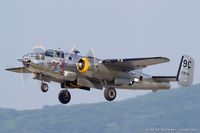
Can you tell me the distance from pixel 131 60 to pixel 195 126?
159 meters

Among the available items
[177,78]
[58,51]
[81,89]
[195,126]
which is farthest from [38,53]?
[195,126]

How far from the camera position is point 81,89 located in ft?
136

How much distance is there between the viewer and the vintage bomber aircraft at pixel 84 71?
39375mm

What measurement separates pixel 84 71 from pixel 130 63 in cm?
317

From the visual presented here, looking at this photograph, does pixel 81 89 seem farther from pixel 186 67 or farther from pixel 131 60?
pixel 186 67

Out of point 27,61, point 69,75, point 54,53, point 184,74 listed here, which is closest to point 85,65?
point 69,75

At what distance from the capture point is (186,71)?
43969 millimetres

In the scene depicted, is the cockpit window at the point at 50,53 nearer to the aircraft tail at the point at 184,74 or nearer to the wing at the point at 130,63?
the wing at the point at 130,63

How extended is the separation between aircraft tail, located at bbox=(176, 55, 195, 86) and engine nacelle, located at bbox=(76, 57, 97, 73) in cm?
700

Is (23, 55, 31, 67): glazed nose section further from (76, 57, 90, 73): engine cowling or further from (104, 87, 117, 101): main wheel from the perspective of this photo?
(104, 87, 117, 101): main wheel

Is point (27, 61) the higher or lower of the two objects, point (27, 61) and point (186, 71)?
the higher

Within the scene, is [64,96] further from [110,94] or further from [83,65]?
[83,65]

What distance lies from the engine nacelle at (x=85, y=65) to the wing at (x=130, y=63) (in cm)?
83

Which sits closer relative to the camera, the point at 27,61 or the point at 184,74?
the point at 27,61
